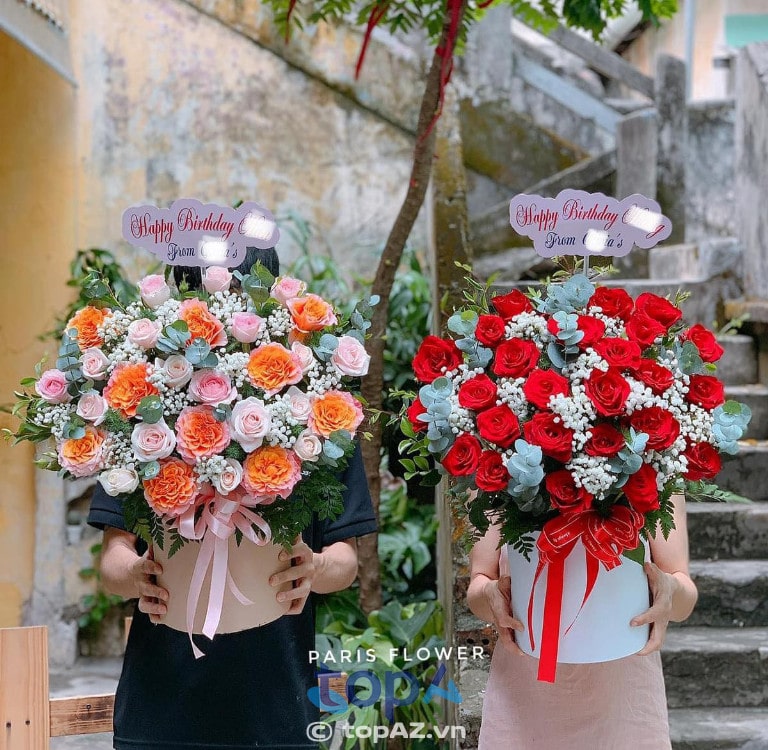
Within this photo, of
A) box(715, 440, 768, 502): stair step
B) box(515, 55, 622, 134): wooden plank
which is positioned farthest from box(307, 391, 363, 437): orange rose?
box(515, 55, 622, 134): wooden plank

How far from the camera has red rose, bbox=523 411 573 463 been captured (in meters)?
1.77

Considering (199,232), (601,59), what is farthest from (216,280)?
(601,59)

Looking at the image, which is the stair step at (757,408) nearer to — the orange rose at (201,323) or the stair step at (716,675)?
the stair step at (716,675)

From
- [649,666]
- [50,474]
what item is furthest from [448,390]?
[50,474]

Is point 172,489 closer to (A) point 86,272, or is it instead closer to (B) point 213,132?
(A) point 86,272

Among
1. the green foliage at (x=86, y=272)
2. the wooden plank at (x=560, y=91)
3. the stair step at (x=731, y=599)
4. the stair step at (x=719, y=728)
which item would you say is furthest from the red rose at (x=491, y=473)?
the wooden plank at (x=560, y=91)

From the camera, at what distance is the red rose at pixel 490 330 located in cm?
192

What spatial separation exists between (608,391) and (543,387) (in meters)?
0.12

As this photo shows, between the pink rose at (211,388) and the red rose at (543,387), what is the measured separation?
56cm

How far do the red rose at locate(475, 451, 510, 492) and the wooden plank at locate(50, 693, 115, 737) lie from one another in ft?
3.50

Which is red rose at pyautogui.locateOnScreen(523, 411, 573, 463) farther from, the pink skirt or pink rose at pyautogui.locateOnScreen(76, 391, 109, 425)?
pink rose at pyautogui.locateOnScreen(76, 391, 109, 425)

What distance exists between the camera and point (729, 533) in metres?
4.02

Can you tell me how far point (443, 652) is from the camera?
11.3 ft

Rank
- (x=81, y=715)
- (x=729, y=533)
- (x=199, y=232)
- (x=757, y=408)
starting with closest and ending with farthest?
1. (x=199, y=232)
2. (x=81, y=715)
3. (x=729, y=533)
4. (x=757, y=408)
